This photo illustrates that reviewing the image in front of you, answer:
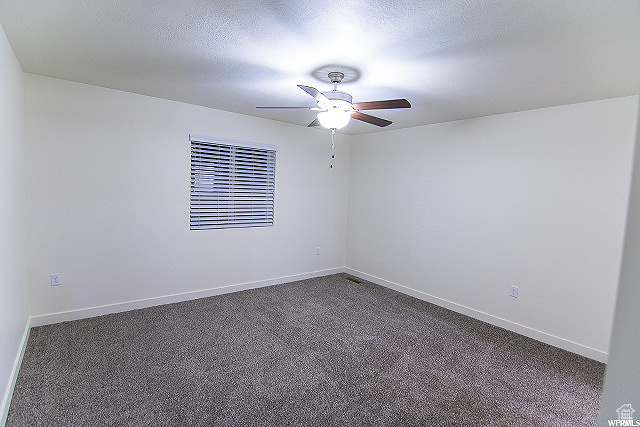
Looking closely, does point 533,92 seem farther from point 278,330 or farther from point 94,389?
point 94,389

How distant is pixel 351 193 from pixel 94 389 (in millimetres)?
3998

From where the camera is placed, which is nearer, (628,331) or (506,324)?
(628,331)

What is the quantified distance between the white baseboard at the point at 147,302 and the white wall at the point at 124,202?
19 millimetres

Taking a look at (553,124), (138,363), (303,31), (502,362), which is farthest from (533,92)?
(138,363)

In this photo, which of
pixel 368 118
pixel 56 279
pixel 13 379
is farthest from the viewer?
pixel 56 279

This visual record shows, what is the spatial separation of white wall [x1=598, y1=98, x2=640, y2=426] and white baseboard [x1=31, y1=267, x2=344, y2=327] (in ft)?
12.5

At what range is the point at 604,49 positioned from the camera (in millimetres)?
1846

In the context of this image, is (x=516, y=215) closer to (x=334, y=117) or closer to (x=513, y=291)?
(x=513, y=291)

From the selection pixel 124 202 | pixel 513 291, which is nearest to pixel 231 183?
pixel 124 202

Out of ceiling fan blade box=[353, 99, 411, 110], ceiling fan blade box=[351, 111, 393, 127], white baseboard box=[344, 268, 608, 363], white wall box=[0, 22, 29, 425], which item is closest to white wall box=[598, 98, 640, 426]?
ceiling fan blade box=[353, 99, 411, 110]

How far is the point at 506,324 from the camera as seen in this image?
11.2ft

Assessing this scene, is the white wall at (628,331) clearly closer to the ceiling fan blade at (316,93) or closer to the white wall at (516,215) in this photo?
the ceiling fan blade at (316,93)

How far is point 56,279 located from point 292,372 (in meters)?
2.46

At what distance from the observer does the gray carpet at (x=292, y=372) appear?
1978 millimetres
